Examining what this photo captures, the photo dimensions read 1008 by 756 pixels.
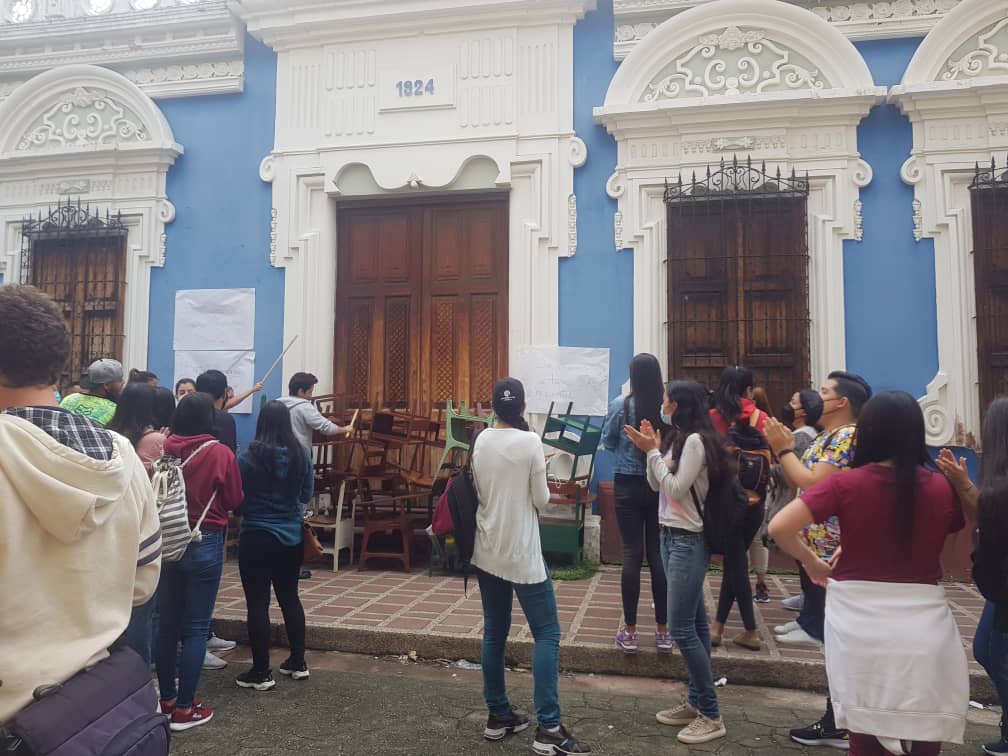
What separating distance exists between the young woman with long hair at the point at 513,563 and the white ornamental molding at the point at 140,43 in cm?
634

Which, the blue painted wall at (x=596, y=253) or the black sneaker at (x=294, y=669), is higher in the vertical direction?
the blue painted wall at (x=596, y=253)

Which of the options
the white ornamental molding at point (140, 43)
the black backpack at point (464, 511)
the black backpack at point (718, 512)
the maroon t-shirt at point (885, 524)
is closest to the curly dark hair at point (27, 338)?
the black backpack at point (464, 511)

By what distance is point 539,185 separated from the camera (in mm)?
7293

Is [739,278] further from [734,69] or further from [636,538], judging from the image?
[636,538]

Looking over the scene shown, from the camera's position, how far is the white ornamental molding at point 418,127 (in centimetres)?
725

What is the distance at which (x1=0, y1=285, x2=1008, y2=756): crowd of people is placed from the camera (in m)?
1.68

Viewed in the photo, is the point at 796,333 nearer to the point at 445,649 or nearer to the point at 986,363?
the point at 986,363

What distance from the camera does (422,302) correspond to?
25.1ft

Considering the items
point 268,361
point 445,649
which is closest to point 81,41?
point 268,361

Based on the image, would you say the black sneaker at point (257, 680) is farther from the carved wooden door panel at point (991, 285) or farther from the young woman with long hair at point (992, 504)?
the carved wooden door panel at point (991, 285)

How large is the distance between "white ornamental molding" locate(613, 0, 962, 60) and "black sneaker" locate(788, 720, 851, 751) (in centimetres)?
611

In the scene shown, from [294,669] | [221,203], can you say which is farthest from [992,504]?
[221,203]

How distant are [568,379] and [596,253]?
1269 mm

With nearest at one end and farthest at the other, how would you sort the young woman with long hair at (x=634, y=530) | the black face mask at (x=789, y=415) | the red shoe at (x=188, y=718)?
the red shoe at (x=188, y=718) → the young woman with long hair at (x=634, y=530) → the black face mask at (x=789, y=415)
